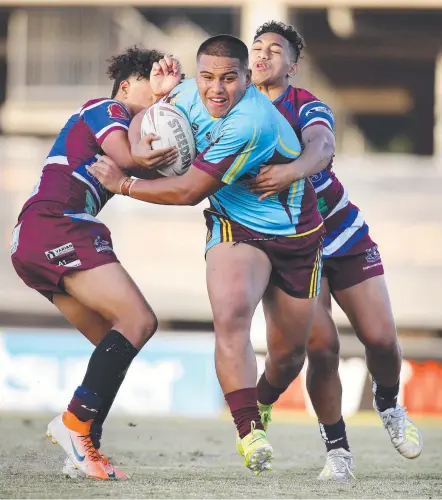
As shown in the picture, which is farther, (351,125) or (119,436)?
(351,125)

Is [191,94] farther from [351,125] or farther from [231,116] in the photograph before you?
[351,125]

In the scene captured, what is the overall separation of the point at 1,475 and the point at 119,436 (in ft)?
12.6

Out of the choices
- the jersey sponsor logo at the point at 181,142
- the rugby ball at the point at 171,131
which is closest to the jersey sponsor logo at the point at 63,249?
the rugby ball at the point at 171,131

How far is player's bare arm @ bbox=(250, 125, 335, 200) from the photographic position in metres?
5.69

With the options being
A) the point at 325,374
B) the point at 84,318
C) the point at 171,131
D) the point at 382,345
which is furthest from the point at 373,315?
the point at 171,131

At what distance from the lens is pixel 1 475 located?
5988 millimetres

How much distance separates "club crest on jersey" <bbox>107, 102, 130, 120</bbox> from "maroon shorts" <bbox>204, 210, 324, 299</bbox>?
63 centimetres

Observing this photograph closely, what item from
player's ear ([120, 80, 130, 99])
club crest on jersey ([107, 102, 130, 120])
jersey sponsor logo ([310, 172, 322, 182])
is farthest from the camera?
jersey sponsor logo ([310, 172, 322, 182])

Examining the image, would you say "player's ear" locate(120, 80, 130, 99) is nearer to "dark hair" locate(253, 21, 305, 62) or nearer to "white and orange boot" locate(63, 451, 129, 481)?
"dark hair" locate(253, 21, 305, 62)

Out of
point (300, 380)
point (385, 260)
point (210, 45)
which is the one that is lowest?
point (300, 380)

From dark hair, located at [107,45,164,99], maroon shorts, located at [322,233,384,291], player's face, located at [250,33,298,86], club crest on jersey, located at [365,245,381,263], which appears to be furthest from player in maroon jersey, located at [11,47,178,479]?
club crest on jersey, located at [365,245,381,263]

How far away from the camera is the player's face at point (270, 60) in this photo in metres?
6.38

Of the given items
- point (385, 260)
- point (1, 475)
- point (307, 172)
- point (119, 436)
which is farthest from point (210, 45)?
point (385, 260)

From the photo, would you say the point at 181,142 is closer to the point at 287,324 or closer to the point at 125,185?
the point at 125,185
